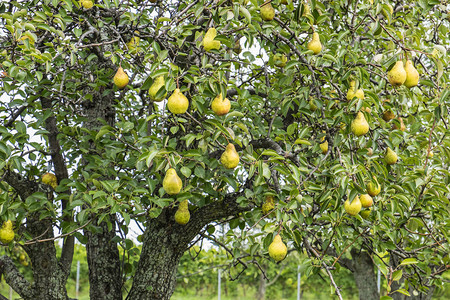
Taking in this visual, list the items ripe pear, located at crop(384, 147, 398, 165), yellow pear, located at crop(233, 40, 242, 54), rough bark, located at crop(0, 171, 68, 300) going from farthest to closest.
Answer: yellow pear, located at crop(233, 40, 242, 54) < rough bark, located at crop(0, 171, 68, 300) < ripe pear, located at crop(384, 147, 398, 165)

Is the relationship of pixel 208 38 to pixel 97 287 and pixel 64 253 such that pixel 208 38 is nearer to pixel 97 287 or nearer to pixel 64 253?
pixel 97 287

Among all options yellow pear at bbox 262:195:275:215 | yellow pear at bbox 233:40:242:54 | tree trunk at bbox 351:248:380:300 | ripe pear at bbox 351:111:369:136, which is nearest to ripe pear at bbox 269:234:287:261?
yellow pear at bbox 262:195:275:215

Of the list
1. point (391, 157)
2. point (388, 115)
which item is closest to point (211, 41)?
point (391, 157)

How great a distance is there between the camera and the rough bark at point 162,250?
316cm

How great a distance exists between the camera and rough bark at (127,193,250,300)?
3.16m

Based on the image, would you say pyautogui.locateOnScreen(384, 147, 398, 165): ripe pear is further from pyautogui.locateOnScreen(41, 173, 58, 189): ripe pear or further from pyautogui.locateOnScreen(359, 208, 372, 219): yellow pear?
pyautogui.locateOnScreen(41, 173, 58, 189): ripe pear

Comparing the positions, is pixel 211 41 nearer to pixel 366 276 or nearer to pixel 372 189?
pixel 372 189

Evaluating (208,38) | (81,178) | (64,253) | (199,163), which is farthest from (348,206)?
(64,253)

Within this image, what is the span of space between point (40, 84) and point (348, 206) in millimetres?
2103

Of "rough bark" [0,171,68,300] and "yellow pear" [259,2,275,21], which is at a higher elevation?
"yellow pear" [259,2,275,21]

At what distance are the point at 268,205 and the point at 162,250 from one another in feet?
3.53

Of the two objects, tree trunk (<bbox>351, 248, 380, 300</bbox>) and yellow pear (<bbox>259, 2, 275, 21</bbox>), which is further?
tree trunk (<bbox>351, 248, 380, 300</bbox>)

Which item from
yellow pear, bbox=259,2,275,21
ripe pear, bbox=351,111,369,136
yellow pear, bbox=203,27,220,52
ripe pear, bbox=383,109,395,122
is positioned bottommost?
ripe pear, bbox=351,111,369,136

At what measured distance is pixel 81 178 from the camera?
3.39 metres
